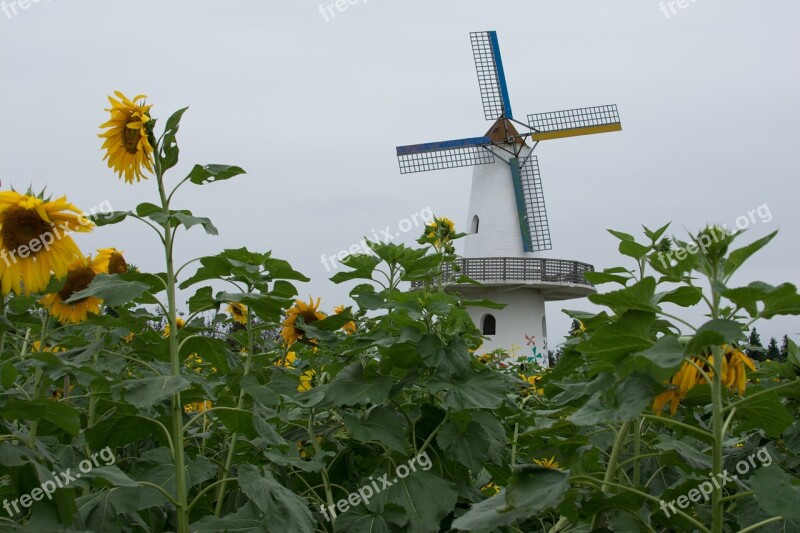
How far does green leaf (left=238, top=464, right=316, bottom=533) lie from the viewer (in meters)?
1.88

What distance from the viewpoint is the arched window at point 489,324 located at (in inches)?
955

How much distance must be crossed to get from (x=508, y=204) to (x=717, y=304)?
76.7 feet

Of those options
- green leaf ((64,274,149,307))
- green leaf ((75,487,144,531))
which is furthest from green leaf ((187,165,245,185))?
green leaf ((75,487,144,531))

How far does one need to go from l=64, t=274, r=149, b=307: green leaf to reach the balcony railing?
20525 millimetres

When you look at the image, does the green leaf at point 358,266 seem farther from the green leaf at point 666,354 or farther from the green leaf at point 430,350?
the green leaf at point 666,354

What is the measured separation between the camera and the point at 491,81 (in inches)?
1024

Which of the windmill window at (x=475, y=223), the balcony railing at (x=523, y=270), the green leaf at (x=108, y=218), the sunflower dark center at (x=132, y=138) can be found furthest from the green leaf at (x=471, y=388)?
the windmill window at (x=475, y=223)

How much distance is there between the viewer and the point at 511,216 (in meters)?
24.8

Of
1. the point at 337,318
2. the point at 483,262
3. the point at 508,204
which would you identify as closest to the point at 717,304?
the point at 337,318

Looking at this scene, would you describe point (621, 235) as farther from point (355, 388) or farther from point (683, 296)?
point (355, 388)

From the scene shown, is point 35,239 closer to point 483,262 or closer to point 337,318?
point 337,318

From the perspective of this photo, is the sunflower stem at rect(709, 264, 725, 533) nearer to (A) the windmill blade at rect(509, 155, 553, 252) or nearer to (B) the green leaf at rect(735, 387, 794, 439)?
(B) the green leaf at rect(735, 387, 794, 439)

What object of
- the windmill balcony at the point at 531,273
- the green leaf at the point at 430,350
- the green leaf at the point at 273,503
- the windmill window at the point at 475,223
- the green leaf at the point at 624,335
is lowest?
the windmill balcony at the point at 531,273

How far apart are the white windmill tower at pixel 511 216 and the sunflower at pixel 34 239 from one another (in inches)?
856
